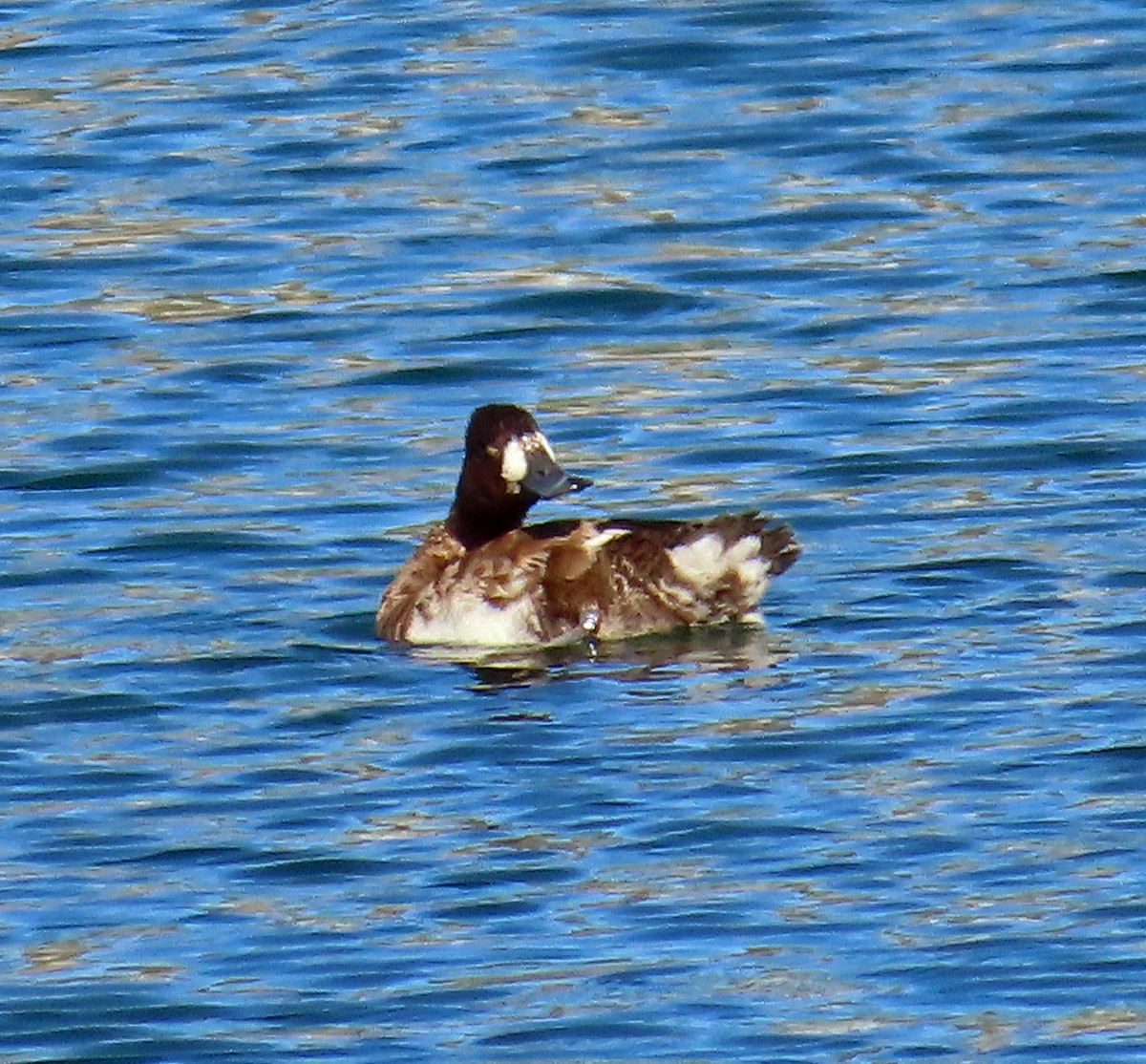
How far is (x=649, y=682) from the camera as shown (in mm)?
10172

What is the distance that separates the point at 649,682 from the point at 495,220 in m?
5.90

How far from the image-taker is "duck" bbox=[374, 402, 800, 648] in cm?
1054

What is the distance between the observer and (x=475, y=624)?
35.4 ft

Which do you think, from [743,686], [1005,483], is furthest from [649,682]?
[1005,483]

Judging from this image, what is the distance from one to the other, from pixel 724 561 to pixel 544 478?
0.86 metres

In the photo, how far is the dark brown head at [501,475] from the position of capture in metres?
11.1

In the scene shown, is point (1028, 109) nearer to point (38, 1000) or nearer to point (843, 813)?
point (843, 813)

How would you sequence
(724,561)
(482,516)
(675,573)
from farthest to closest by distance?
(482,516), (675,573), (724,561)

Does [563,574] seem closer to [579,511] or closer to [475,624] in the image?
[475,624]

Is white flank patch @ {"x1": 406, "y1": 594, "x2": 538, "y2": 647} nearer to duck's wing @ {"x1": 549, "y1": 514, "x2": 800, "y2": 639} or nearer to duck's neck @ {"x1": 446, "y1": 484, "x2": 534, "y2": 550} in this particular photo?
duck's wing @ {"x1": 549, "y1": 514, "x2": 800, "y2": 639}

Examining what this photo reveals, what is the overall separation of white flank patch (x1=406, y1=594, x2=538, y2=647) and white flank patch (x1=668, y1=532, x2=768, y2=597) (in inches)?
21.2

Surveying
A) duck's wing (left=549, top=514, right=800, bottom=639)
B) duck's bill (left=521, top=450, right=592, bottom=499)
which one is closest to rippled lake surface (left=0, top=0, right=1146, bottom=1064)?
duck's wing (left=549, top=514, right=800, bottom=639)

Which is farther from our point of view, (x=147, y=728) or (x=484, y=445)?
(x=484, y=445)

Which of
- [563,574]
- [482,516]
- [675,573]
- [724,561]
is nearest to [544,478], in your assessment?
[482,516]
